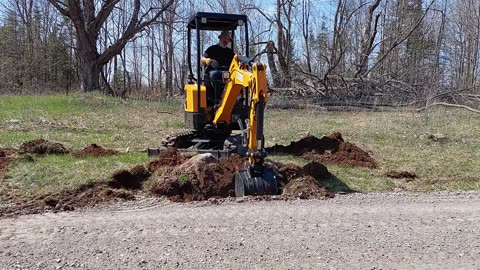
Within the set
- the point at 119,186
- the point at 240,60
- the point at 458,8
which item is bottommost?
the point at 119,186

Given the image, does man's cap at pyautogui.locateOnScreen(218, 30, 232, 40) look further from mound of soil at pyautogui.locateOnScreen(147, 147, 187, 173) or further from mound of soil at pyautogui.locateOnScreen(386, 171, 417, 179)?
mound of soil at pyautogui.locateOnScreen(386, 171, 417, 179)

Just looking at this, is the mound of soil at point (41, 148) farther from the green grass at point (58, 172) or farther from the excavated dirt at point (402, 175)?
the excavated dirt at point (402, 175)

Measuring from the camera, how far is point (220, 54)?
29.1 ft

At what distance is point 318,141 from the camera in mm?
10266

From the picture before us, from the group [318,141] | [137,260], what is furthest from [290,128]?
[137,260]

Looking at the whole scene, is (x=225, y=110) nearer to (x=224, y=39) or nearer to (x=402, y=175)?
(x=224, y=39)

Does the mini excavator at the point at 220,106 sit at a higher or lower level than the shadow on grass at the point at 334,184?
higher

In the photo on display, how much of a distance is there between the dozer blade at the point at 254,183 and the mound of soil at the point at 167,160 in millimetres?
1692

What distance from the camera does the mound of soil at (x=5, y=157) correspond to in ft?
25.2

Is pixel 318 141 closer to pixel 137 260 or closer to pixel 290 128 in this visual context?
pixel 290 128

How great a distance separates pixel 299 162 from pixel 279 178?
2.00 meters

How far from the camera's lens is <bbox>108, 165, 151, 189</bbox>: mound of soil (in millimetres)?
7169

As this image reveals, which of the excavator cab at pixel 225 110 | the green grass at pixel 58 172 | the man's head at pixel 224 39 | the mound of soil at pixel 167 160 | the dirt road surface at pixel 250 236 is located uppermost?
the man's head at pixel 224 39

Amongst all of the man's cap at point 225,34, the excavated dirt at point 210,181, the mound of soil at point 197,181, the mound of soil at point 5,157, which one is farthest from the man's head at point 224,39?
the mound of soil at point 5,157
